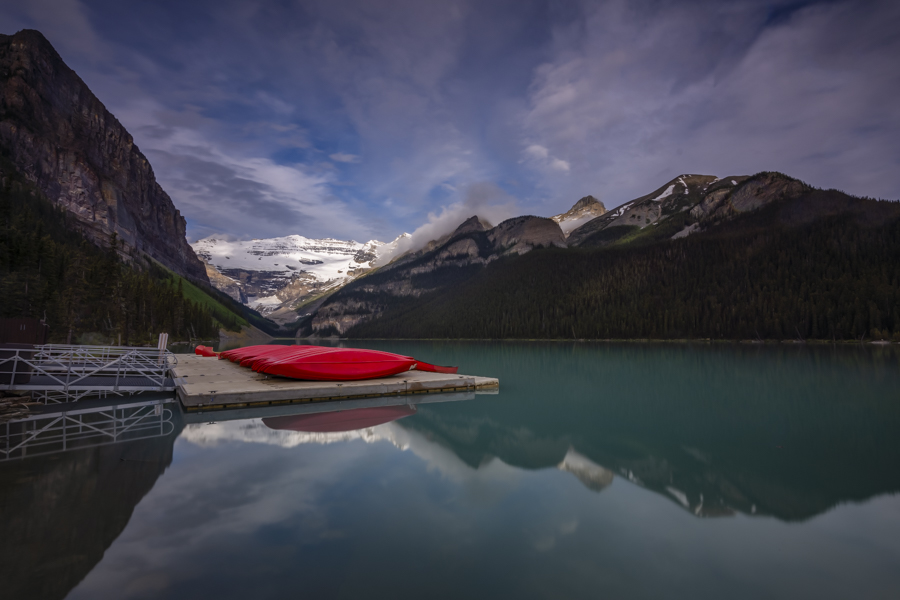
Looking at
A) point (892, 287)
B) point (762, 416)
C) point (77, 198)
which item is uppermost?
point (77, 198)

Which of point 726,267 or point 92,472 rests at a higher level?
point 726,267

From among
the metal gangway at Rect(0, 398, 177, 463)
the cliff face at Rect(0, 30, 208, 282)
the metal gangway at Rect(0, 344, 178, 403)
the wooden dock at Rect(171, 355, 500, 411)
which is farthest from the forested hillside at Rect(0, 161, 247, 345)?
the cliff face at Rect(0, 30, 208, 282)

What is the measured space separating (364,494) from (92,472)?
534 cm

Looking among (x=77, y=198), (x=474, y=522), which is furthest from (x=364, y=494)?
(x=77, y=198)

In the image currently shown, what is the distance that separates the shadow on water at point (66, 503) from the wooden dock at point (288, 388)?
431 centimetres

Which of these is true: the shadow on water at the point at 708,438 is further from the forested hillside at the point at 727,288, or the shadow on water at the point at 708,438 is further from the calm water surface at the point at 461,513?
the forested hillside at the point at 727,288

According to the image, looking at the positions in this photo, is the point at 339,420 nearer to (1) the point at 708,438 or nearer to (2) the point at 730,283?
(1) the point at 708,438

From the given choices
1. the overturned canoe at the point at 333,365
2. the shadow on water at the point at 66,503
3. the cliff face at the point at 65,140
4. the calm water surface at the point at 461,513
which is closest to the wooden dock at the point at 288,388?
the overturned canoe at the point at 333,365

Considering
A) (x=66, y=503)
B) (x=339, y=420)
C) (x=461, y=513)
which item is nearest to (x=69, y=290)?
(x=339, y=420)

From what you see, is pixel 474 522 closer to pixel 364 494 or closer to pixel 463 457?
pixel 364 494

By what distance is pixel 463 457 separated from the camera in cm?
1034

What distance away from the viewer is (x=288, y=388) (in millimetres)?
16938

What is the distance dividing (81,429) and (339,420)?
22.8ft

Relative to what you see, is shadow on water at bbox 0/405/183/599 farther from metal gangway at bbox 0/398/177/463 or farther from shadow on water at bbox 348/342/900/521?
shadow on water at bbox 348/342/900/521
